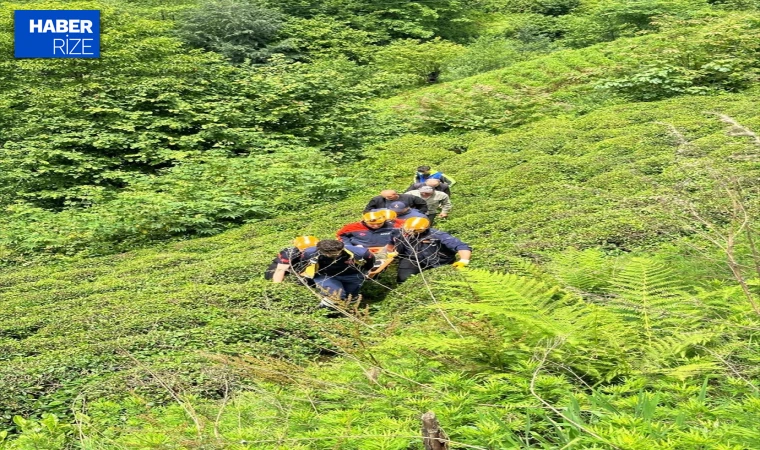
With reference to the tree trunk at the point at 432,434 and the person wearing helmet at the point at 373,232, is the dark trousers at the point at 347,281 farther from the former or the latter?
the tree trunk at the point at 432,434

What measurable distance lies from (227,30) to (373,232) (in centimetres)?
1745

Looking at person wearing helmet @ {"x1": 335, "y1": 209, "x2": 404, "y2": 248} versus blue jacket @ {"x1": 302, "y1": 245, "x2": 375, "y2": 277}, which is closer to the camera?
blue jacket @ {"x1": 302, "y1": 245, "x2": 375, "y2": 277}

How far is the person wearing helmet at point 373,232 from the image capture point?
7230mm

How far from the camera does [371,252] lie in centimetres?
680

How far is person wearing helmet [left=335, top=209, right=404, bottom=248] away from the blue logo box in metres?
12.6

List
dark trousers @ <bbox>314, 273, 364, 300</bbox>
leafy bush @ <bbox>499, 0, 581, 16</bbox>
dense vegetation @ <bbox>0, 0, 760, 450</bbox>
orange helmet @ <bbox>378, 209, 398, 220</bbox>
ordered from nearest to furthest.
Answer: dense vegetation @ <bbox>0, 0, 760, 450</bbox>
dark trousers @ <bbox>314, 273, 364, 300</bbox>
orange helmet @ <bbox>378, 209, 398, 220</bbox>
leafy bush @ <bbox>499, 0, 581, 16</bbox>

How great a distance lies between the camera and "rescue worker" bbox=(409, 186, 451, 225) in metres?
8.91

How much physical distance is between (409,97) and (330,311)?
16228 mm

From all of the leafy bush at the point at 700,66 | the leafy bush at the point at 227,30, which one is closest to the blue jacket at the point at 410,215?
the leafy bush at the point at 700,66

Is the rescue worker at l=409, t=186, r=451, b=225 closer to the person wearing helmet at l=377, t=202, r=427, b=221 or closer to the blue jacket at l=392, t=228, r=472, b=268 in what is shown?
the person wearing helmet at l=377, t=202, r=427, b=221

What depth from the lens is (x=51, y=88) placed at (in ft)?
51.7

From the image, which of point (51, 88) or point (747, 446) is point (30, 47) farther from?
point (747, 446)

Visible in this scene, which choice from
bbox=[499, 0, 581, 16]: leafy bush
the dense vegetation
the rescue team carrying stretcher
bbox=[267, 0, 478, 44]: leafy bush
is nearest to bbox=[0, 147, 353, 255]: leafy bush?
the dense vegetation

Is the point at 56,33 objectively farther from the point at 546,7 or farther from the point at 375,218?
the point at 546,7
